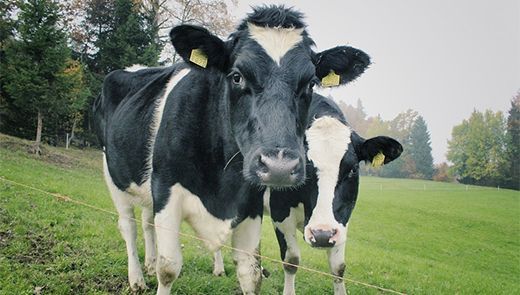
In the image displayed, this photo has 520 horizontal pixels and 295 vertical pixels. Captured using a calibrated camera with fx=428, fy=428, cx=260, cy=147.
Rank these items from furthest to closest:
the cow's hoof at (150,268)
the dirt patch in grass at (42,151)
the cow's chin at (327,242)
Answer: the dirt patch in grass at (42,151)
the cow's hoof at (150,268)
the cow's chin at (327,242)

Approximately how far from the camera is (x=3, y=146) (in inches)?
500

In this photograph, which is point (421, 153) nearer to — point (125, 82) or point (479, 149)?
point (479, 149)

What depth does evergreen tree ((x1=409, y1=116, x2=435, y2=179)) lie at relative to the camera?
186ft

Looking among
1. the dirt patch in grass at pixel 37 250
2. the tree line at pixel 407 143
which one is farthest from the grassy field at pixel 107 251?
the tree line at pixel 407 143

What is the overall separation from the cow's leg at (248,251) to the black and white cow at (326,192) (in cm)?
55

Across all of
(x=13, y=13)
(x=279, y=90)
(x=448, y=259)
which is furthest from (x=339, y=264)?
(x=13, y=13)

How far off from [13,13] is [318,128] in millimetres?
12558

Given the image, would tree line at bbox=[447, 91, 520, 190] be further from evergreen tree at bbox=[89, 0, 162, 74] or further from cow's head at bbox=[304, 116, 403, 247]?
cow's head at bbox=[304, 116, 403, 247]

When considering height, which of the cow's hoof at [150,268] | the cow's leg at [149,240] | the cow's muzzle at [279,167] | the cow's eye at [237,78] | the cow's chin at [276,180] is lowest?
the cow's hoof at [150,268]

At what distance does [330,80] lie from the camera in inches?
138

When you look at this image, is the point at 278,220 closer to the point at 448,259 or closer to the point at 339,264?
the point at 339,264

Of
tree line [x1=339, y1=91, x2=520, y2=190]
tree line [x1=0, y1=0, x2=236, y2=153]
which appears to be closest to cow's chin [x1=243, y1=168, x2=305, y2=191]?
tree line [x1=0, y1=0, x2=236, y2=153]

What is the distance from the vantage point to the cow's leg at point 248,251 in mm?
3391

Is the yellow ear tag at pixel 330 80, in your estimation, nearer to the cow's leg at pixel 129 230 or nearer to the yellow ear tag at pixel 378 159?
the yellow ear tag at pixel 378 159
